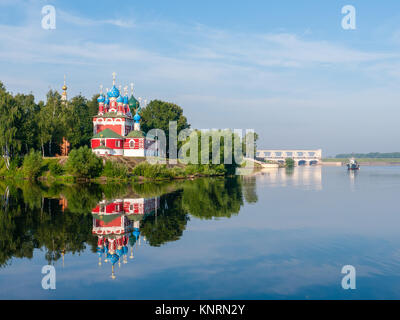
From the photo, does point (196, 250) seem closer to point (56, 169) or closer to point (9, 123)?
point (56, 169)

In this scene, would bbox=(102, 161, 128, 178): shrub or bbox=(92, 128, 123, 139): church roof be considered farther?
bbox=(92, 128, 123, 139): church roof

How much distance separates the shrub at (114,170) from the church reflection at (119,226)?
1972cm

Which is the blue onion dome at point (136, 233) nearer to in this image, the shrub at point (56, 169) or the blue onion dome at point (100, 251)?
the blue onion dome at point (100, 251)

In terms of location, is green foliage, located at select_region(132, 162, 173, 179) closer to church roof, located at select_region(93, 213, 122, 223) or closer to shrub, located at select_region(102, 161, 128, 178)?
shrub, located at select_region(102, 161, 128, 178)

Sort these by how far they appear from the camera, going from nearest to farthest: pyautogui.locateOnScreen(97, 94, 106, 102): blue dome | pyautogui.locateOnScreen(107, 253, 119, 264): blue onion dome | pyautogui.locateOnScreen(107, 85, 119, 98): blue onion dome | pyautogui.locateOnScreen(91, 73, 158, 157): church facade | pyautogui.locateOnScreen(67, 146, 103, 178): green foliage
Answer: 1. pyautogui.locateOnScreen(107, 253, 119, 264): blue onion dome
2. pyautogui.locateOnScreen(67, 146, 103, 178): green foliage
3. pyautogui.locateOnScreen(91, 73, 158, 157): church facade
4. pyautogui.locateOnScreen(107, 85, 119, 98): blue onion dome
5. pyautogui.locateOnScreen(97, 94, 106, 102): blue dome

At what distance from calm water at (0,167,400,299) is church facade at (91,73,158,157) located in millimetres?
32285

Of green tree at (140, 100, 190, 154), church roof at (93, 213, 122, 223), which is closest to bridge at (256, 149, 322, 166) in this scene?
green tree at (140, 100, 190, 154)

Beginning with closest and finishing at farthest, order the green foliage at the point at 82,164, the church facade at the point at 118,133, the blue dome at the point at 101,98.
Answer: the green foliage at the point at 82,164 → the church facade at the point at 118,133 → the blue dome at the point at 101,98

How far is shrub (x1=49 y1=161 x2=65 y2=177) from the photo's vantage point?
2060 inches

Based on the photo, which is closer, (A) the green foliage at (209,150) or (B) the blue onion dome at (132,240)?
(B) the blue onion dome at (132,240)

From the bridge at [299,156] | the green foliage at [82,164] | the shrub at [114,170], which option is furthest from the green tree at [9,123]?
the bridge at [299,156]

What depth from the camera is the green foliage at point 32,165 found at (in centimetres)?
5172

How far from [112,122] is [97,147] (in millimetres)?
5723
